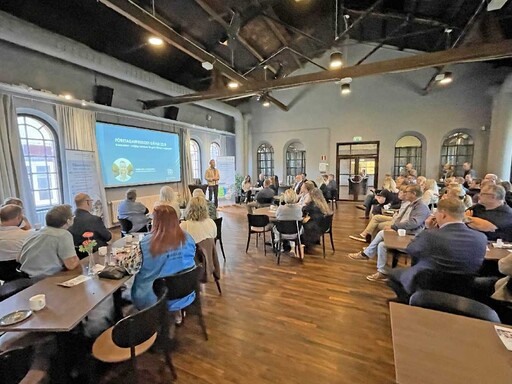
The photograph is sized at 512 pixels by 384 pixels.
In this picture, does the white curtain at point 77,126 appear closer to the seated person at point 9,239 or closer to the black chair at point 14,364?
the seated person at point 9,239

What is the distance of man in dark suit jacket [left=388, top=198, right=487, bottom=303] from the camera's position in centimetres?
199

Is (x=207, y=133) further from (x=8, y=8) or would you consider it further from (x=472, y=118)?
(x=472, y=118)

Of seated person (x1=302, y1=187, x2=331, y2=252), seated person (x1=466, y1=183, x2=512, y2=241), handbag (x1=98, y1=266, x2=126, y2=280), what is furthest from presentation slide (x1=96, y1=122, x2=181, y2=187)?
seated person (x1=466, y1=183, x2=512, y2=241)

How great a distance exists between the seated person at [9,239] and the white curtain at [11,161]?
2.64 metres

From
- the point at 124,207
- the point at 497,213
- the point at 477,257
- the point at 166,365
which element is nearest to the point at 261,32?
the point at 124,207

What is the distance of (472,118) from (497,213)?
26.1 ft

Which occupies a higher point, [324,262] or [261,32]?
[261,32]

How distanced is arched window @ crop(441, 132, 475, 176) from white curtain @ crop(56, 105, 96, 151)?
10.9m

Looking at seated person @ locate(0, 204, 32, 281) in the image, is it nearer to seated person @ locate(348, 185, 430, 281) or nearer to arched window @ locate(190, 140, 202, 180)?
seated person @ locate(348, 185, 430, 281)

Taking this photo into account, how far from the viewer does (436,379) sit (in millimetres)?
1022

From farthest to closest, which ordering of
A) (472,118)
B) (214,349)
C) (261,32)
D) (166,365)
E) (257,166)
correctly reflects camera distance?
1. (257,166)
2. (472,118)
3. (261,32)
4. (214,349)
5. (166,365)

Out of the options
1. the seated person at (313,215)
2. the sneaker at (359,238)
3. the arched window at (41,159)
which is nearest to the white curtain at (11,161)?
the arched window at (41,159)

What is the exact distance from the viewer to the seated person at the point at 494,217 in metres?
2.88

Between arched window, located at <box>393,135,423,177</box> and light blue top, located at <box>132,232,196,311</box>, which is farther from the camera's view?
arched window, located at <box>393,135,423,177</box>
